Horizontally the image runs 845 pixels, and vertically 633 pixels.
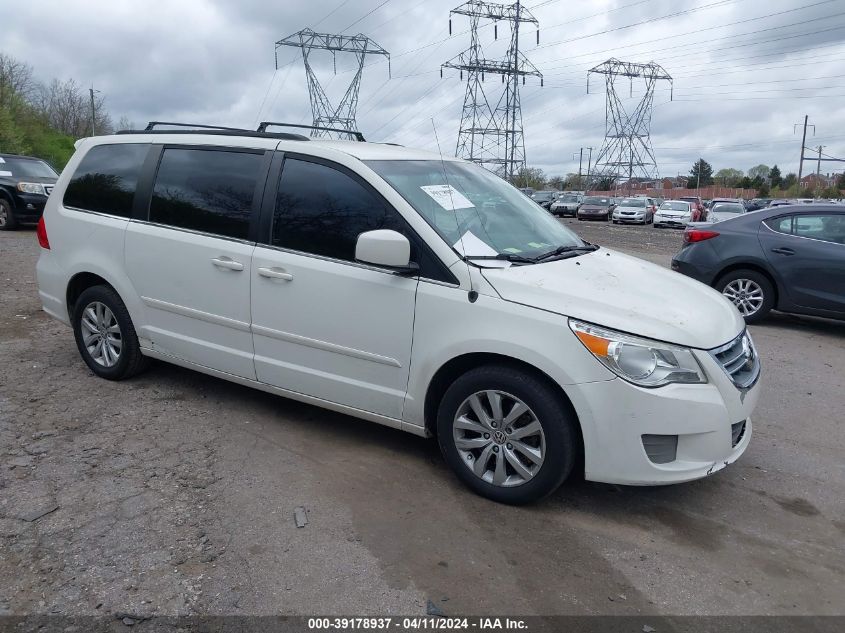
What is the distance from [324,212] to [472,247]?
93 cm

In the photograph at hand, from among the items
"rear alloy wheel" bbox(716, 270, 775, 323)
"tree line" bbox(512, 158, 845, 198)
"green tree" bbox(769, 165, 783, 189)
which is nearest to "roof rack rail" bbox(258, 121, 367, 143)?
"rear alloy wheel" bbox(716, 270, 775, 323)

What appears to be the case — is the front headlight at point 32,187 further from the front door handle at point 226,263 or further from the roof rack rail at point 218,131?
the front door handle at point 226,263

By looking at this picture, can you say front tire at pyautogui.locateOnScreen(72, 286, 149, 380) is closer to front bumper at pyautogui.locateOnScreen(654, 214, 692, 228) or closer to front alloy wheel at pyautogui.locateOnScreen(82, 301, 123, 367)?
front alloy wheel at pyautogui.locateOnScreen(82, 301, 123, 367)

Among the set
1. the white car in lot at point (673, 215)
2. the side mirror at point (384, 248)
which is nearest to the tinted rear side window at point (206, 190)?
the side mirror at point (384, 248)

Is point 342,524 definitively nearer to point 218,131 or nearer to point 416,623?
point 416,623

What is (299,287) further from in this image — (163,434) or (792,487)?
(792,487)

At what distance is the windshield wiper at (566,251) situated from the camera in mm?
4053

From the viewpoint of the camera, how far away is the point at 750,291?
8344 millimetres

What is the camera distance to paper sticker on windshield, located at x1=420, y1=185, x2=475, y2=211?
4.09 m

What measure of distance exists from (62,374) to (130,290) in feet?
3.63

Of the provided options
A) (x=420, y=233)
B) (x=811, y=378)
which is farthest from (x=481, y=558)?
(x=811, y=378)

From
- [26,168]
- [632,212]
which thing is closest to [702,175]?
[632,212]

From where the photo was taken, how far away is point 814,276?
7.76m

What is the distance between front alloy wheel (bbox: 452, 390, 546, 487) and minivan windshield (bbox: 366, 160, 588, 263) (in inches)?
31.7
